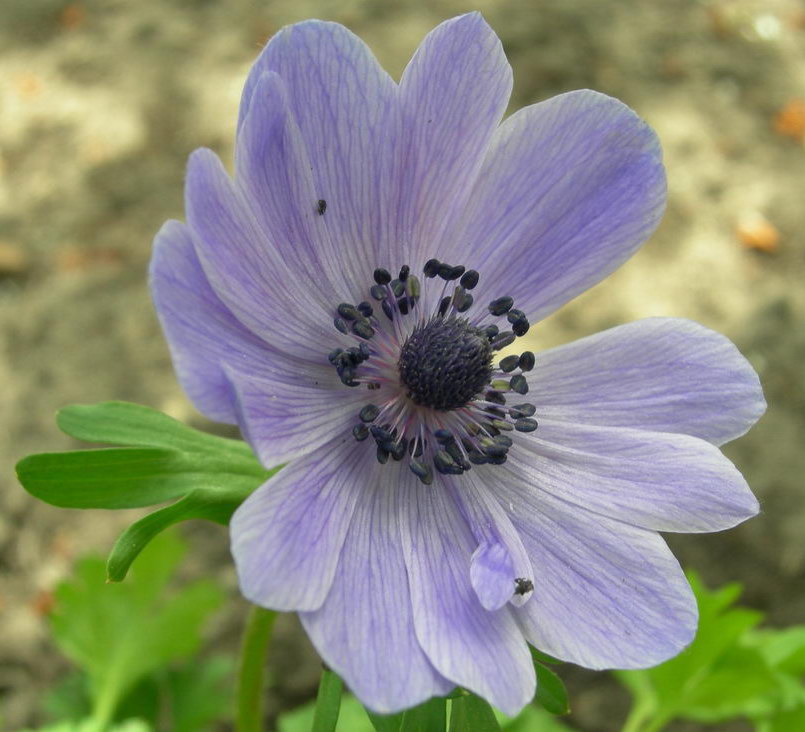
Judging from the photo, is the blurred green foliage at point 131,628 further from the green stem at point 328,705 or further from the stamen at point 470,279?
the stamen at point 470,279

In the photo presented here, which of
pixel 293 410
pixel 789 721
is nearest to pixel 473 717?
pixel 293 410

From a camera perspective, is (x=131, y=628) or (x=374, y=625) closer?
(x=374, y=625)

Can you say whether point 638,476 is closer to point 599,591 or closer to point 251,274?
point 599,591

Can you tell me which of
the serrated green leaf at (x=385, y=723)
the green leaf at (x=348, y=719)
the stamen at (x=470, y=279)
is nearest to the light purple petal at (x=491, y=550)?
the serrated green leaf at (x=385, y=723)

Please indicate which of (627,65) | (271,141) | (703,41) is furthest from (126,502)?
(703,41)

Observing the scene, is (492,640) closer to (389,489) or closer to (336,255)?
(389,489)

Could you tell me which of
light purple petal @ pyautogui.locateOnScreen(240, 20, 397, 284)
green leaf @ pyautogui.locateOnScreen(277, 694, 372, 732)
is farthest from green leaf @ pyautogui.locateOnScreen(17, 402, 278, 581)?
green leaf @ pyautogui.locateOnScreen(277, 694, 372, 732)

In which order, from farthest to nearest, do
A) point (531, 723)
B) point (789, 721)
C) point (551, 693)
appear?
point (531, 723) < point (789, 721) < point (551, 693)
